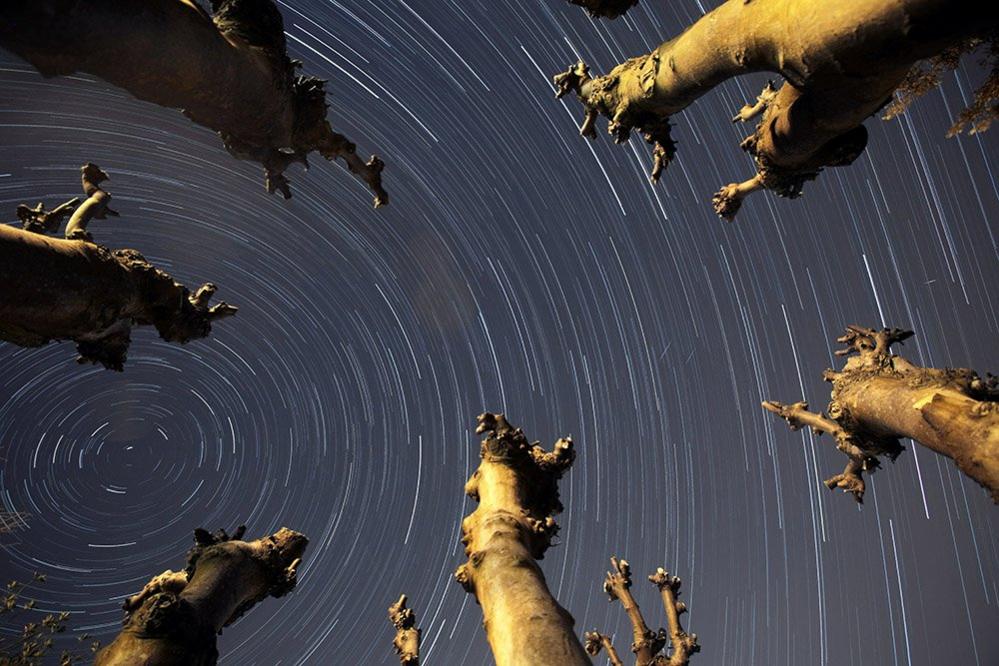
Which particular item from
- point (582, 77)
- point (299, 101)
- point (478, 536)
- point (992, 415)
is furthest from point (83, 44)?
point (992, 415)

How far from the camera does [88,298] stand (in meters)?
4.20

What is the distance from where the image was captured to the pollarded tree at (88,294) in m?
3.70

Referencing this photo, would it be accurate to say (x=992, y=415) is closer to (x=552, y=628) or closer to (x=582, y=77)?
(x=552, y=628)

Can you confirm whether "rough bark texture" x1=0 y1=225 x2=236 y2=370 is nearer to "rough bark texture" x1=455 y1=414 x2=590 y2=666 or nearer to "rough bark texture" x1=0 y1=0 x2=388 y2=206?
"rough bark texture" x1=0 y1=0 x2=388 y2=206

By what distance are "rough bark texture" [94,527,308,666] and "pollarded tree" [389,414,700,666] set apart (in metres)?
1.70

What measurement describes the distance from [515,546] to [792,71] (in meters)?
3.88

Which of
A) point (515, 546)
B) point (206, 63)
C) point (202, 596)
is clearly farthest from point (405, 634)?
point (206, 63)

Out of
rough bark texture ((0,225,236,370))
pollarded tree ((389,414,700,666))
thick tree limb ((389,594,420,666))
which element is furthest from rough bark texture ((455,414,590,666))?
rough bark texture ((0,225,236,370))

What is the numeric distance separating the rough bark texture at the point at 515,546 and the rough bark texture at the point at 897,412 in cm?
334

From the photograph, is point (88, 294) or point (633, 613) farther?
point (633, 613)

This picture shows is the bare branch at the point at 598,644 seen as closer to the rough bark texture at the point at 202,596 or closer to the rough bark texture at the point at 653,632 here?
the rough bark texture at the point at 653,632

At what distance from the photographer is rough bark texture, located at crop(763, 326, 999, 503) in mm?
3957

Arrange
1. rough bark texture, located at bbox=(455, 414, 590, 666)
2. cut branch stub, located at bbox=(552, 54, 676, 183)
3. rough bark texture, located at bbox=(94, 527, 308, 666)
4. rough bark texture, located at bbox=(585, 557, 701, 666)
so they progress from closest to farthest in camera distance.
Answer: rough bark texture, located at bbox=(455, 414, 590, 666), rough bark texture, located at bbox=(94, 527, 308, 666), cut branch stub, located at bbox=(552, 54, 676, 183), rough bark texture, located at bbox=(585, 557, 701, 666)

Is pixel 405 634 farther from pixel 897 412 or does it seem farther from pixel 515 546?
pixel 897 412
